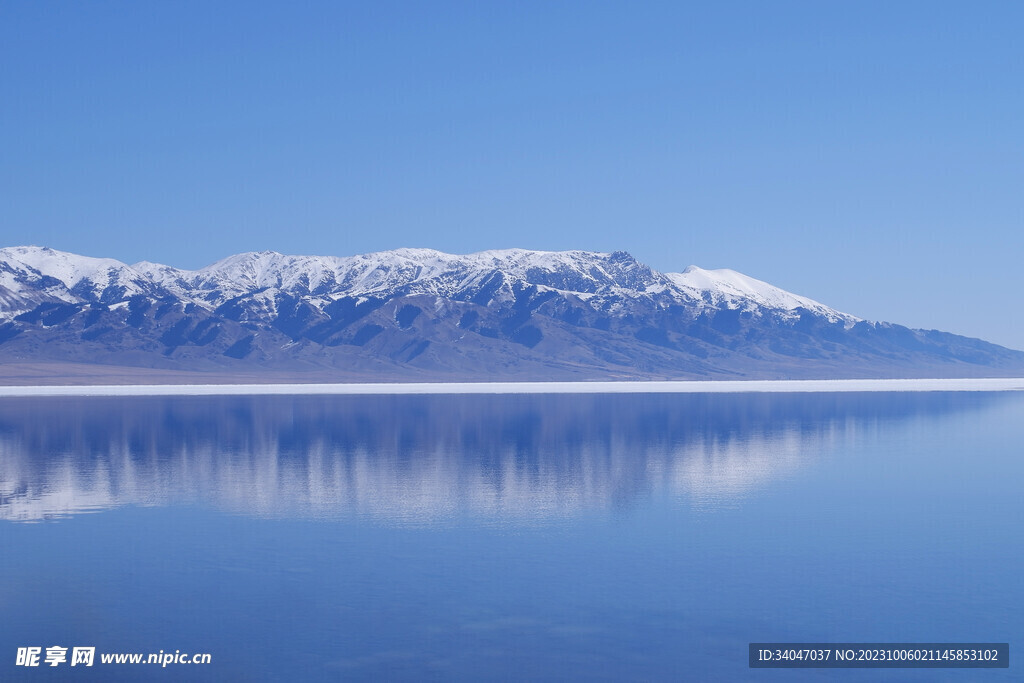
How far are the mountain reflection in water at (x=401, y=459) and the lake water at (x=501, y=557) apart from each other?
35 centimetres

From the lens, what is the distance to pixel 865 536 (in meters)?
36.2

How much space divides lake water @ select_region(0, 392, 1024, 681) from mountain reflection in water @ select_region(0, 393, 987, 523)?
0.35 m

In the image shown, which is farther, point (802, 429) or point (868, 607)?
point (802, 429)

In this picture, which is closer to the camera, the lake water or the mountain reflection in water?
the lake water

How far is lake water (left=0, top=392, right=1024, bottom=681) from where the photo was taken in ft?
77.6

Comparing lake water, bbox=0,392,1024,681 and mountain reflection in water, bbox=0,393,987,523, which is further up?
lake water, bbox=0,392,1024,681

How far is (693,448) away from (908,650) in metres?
43.9

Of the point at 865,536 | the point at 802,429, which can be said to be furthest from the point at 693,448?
the point at 865,536

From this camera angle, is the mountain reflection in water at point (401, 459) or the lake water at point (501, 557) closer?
the lake water at point (501, 557)

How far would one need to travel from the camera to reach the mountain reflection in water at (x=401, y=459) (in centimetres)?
4403

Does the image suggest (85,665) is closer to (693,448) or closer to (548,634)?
(548,634)

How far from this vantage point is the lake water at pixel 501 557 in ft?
77.6

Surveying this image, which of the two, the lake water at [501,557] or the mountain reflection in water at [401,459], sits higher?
the lake water at [501,557]

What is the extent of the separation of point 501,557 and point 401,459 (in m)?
28.4
